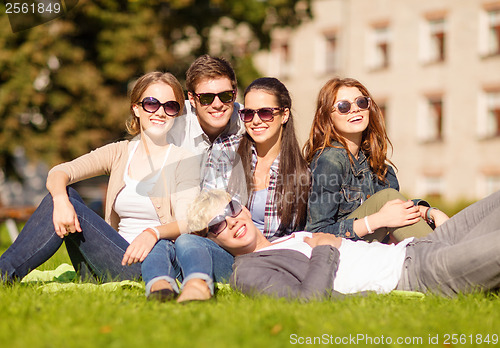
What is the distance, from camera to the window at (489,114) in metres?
23.3

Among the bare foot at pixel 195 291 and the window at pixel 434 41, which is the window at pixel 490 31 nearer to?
the window at pixel 434 41

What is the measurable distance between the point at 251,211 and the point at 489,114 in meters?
20.7

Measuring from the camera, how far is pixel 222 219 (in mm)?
4441

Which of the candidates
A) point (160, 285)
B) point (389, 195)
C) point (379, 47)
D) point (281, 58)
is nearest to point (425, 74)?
point (379, 47)

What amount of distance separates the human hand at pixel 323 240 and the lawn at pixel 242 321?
0.55 metres

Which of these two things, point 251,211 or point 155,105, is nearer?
point 251,211

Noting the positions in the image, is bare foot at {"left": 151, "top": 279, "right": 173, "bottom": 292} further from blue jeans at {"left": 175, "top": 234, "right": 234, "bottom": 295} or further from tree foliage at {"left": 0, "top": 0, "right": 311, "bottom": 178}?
tree foliage at {"left": 0, "top": 0, "right": 311, "bottom": 178}

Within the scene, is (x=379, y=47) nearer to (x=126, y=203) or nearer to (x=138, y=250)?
(x=126, y=203)

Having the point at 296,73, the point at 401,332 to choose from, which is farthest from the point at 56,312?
the point at 296,73

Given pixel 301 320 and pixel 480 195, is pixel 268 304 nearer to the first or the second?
pixel 301 320

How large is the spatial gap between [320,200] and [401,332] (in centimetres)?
180

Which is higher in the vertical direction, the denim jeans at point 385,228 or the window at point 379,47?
the window at point 379,47

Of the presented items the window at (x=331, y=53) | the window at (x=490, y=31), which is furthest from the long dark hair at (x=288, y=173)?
the window at (x=331, y=53)

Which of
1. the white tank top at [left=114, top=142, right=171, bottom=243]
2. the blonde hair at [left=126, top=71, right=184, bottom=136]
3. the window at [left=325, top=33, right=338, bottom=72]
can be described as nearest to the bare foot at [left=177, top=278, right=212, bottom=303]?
the white tank top at [left=114, top=142, right=171, bottom=243]
